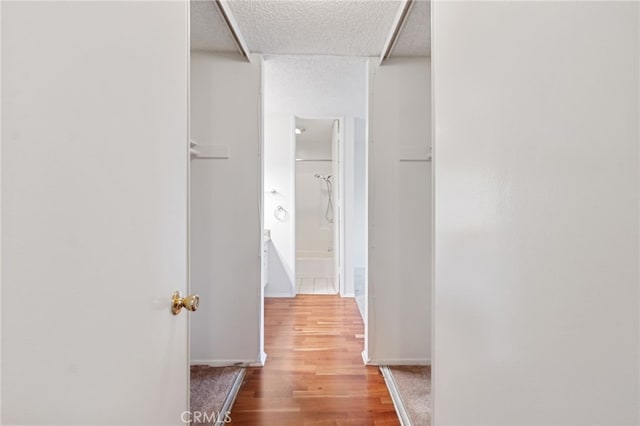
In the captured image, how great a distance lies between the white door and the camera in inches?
16.2

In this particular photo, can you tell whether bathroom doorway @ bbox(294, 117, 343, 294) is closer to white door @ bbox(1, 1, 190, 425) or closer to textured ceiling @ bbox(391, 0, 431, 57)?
textured ceiling @ bbox(391, 0, 431, 57)

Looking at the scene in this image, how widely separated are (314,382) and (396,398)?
0.52m

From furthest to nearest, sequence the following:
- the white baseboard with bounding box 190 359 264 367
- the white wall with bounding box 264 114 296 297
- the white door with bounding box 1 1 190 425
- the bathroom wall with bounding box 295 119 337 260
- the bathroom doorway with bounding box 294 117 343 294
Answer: the bathroom wall with bounding box 295 119 337 260, the bathroom doorway with bounding box 294 117 343 294, the white wall with bounding box 264 114 296 297, the white baseboard with bounding box 190 359 264 367, the white door with bounding box 1 1 190 425

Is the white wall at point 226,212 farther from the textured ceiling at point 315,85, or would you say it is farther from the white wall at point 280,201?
the white wall at point 280,201

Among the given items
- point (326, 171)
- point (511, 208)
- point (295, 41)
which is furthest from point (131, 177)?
point (326, 171)

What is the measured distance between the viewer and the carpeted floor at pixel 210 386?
175 centimetres

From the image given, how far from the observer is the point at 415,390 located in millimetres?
1927

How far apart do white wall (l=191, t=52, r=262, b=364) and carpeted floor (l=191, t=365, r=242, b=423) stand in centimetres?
8

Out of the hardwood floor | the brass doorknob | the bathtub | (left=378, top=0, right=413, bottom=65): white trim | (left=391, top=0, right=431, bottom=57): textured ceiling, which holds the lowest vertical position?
the hardwood floor

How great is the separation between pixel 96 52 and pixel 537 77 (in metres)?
0.81

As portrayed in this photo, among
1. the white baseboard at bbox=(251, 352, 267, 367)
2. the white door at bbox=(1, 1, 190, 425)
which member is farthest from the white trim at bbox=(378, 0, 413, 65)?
the white baseboard at bbox=(251, 352, 267, 367)

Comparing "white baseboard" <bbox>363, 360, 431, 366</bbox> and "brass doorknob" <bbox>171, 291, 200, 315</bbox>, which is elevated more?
"brass doorknob" <bbox>171, 291, 200, 315</bbox>

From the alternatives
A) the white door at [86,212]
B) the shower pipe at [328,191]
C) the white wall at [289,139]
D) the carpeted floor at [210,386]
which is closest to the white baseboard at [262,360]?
the carpeted floor at [210,386]

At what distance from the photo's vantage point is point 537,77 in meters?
0.59
